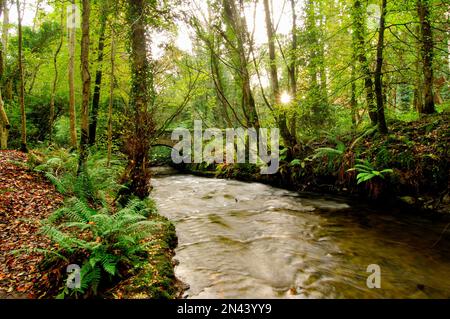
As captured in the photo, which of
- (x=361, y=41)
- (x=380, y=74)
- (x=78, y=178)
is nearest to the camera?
(x=78, y=178)

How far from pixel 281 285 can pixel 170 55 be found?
8.76 m

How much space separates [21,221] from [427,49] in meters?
10.3

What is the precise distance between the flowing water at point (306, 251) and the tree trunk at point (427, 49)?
4.42 metres

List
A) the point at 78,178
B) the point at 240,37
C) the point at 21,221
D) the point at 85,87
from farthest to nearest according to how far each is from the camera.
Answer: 1. the point at 240,37
2. the point at 85,87
3. the point at 78,178
4. the point at 21,221

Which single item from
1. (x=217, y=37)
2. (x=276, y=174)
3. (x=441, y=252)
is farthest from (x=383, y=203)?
(x=217, y=37)

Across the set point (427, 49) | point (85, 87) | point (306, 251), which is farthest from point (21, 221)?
point (427, 49)

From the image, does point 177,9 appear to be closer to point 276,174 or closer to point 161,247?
point 276,174

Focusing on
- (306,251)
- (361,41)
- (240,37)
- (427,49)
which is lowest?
(306,251)

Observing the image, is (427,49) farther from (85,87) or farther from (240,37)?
(85,87)

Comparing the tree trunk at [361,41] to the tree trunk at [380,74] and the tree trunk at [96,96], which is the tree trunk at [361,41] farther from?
the tree trunk at [96,96]

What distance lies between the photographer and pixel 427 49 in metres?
7.38

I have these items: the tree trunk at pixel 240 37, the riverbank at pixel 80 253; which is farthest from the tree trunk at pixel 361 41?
the riverbank at pixel 80 253

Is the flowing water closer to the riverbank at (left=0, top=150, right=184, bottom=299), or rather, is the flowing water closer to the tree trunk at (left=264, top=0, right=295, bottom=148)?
the riverbank at (left=0, top=150, right=184, bottom=299)

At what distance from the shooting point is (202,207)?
8031 millimetres
